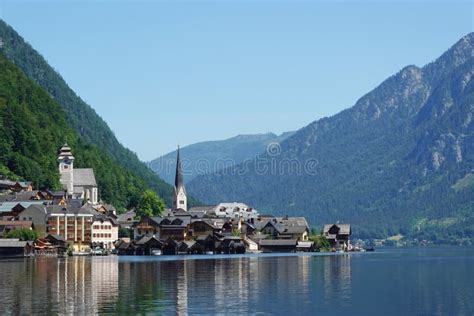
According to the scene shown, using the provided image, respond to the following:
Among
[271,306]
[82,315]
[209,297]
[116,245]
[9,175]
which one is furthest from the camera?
[9,175]

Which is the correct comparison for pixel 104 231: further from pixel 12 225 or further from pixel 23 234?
pixel 23 234

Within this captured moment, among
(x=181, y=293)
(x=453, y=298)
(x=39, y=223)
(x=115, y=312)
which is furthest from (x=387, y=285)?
(x=39, y=223)

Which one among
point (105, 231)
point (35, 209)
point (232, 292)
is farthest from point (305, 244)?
point (232, 292)

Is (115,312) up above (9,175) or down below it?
below

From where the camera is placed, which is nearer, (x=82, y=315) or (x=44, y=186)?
(x=82, y=315)

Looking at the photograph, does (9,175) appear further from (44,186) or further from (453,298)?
(453,298)

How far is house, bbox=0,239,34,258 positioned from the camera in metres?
136

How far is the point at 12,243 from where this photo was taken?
139 metres

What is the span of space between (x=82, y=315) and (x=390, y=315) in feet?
54.8

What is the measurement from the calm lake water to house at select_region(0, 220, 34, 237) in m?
58.9

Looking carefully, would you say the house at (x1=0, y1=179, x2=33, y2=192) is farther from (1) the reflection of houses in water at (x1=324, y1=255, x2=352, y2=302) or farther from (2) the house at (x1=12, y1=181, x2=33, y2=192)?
(1) the reflection of houses in water at (x1=324, y1=255, x2=352, y2=302)

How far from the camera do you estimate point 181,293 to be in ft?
224

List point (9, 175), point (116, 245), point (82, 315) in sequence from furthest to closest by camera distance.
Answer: point (9, 175) → point (116, 245) → point (82, 315)

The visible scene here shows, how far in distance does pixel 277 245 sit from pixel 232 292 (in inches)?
4937
